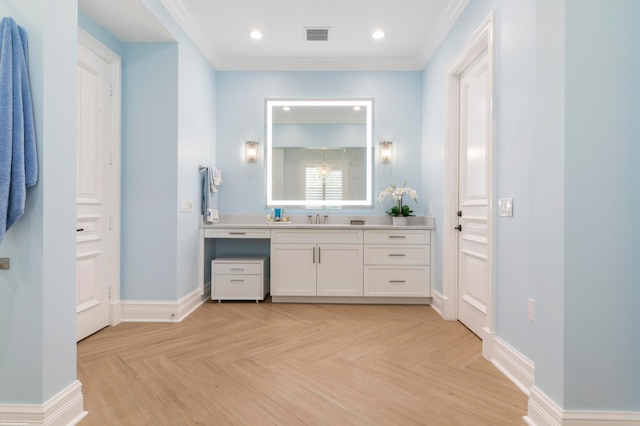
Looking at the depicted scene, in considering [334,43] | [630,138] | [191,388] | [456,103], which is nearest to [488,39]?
[456,103]

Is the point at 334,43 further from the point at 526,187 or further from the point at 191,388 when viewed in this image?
the point at 191,388

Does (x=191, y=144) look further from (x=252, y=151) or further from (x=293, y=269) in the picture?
(x=293, y=269)

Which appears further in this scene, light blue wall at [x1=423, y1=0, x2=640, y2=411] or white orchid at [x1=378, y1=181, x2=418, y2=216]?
white orchid at [x1=378, y1=181, x2=418, y2=216]

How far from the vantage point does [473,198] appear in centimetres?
284

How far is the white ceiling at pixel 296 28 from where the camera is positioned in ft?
9.45

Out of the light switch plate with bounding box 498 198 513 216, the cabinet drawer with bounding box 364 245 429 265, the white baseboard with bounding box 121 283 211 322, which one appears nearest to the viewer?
the light switch plate with bounding box 498 198 513 216

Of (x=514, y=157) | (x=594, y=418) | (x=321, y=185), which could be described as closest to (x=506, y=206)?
(x=514, y=157)

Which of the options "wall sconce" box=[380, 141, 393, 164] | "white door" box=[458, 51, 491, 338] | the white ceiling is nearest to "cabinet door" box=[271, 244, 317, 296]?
"wall sconce" box=[380, 141, 393, 164]

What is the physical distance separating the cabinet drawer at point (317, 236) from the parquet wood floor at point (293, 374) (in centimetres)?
82

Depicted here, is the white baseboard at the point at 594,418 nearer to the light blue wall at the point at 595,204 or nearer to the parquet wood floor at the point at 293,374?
the light blue wall at the point at 595,204

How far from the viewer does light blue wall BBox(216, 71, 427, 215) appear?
13.5 ft

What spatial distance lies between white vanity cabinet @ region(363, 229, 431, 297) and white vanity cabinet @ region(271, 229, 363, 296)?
0.10 meters

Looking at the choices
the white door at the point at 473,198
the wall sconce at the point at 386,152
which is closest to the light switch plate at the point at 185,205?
the wall sconce at the point at 386,152

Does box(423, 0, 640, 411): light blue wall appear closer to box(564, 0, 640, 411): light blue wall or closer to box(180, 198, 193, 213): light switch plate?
box(564, 0, 640, 411): light blue wall
